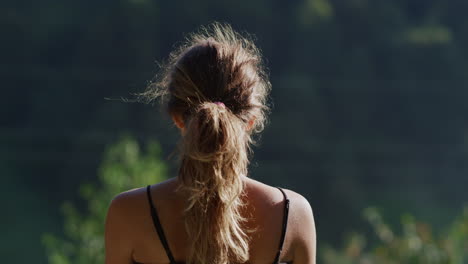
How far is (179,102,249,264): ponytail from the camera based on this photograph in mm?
1491

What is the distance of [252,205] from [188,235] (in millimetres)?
150

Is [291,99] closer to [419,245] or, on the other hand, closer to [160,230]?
[419,245]

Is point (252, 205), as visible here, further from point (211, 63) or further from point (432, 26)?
point (432, 26)

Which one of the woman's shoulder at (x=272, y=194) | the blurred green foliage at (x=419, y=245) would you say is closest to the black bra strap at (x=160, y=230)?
the woman's shoulder at (x=272, y=194)

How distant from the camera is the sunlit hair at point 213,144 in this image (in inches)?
58.9

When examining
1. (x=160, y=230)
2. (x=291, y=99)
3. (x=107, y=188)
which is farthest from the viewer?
(x=291, y=99)

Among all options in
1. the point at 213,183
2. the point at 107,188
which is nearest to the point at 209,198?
the point at 213,183

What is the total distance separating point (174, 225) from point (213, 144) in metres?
0.18

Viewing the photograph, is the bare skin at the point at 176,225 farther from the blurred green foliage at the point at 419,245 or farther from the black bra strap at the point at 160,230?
the blurred green foliage at the point at 419,245

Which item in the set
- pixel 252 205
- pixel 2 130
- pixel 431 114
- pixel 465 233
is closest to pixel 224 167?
pixel 252 205

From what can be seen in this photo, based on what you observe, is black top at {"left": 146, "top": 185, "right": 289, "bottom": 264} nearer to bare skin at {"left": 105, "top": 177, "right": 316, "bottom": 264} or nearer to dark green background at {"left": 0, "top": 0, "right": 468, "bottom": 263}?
bare skin at {"left": 105, "top": 177, "right": 316, "bottom": 264}

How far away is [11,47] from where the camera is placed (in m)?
9.37

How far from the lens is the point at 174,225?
1506mm

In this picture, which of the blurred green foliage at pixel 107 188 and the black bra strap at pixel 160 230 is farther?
the blurred green foliage at pixel 107 188
